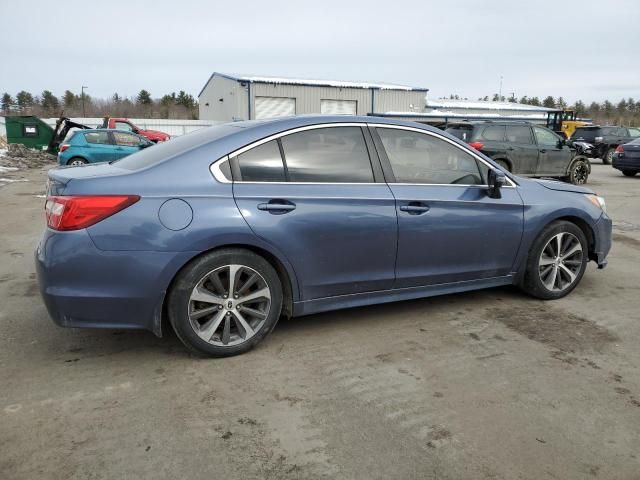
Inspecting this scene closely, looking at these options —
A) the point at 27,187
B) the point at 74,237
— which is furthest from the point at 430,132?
the point at 27,187

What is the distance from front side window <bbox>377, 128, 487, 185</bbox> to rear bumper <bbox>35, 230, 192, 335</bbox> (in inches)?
68.1

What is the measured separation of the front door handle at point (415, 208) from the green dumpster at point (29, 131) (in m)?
24.4

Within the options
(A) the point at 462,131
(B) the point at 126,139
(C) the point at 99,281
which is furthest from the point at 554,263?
(B) the point at 126,139

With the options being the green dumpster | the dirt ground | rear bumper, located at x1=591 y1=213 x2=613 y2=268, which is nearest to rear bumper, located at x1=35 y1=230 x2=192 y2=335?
the dirt ground

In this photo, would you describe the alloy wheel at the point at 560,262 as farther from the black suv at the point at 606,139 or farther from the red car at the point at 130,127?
the black suv at the point at 606,139

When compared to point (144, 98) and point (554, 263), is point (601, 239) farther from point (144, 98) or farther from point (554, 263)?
point (144, 98)

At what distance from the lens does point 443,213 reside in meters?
4.05

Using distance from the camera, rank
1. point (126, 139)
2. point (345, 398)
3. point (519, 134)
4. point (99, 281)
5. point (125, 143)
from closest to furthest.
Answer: point (345, 398), point (99, 281), point (519, 134), point (125, 143), point (126, 139)

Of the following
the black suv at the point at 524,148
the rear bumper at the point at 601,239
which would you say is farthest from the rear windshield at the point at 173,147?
the black suv at the point at 524,148

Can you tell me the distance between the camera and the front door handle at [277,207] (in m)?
3.46

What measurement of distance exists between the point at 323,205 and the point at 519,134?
11.4m

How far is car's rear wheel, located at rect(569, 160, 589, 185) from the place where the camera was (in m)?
14.4

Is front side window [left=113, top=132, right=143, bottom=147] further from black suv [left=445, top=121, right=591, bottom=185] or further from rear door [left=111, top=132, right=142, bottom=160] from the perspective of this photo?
black suv [left=445, top=121, right=591, bottom=185]

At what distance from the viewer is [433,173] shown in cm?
416
